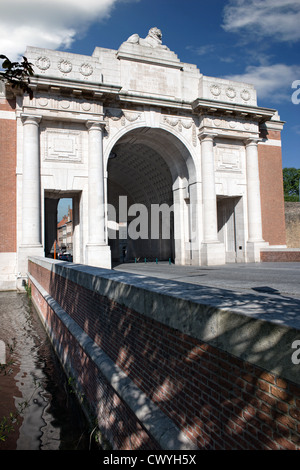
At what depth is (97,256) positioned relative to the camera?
17.6 metres

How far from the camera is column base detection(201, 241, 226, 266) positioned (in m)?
19.5

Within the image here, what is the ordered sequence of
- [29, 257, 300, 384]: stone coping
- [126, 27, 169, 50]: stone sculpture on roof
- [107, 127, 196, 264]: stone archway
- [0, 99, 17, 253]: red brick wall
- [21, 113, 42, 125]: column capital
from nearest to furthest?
[29, 257, 300, 384]: stone coping < [21, 113, 42, 125]: column capital < [0, 99, 17, 253]: red brick wall < [126, 27, 169, 50]: stone sculpture on roof < [107, 127, 196, 264]: stone archway

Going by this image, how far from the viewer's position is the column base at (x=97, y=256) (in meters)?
17.5

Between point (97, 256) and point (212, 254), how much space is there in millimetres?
6441

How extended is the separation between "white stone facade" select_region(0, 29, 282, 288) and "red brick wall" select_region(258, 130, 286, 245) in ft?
6.53

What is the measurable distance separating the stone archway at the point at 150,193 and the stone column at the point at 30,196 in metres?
5.60

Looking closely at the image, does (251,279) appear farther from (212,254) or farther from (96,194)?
(96,194)

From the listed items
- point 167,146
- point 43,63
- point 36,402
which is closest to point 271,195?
point 167,146

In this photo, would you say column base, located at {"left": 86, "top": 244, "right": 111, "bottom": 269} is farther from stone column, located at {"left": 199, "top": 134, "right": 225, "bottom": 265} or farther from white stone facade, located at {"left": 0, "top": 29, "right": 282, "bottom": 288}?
stone column, located at {"left": 199, "top": 134, "right": 225, "bottom": 265}

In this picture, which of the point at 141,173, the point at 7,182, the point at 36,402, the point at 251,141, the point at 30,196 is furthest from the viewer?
the point at 141,173

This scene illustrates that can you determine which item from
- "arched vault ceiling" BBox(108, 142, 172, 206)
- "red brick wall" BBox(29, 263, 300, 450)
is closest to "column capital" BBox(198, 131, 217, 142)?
"arched vault ceiling" BBox(108, 142, 172, 206)

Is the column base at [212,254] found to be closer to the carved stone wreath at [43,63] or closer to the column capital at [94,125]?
the column capital at [94,125]
